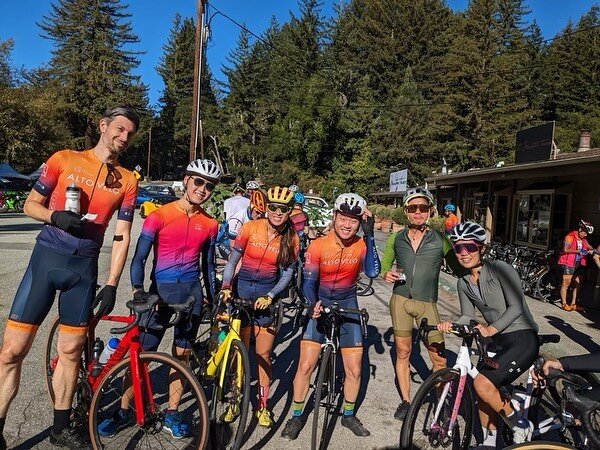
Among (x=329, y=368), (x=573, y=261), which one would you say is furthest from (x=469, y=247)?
(x=573, y=261)

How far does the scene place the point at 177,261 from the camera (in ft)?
11.4

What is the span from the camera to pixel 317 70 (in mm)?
55281

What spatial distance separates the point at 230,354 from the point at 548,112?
53707 millimetres

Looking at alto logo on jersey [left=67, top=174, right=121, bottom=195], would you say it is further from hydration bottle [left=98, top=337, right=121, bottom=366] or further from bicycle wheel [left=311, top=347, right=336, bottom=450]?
bicycle wheel [left=311, top=347, right=336, bottom=450]

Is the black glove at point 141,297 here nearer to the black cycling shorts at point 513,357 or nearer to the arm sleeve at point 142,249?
the arm sleeve at point 142,249

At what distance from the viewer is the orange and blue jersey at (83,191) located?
304 cm

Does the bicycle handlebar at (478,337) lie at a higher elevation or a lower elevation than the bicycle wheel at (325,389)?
higher

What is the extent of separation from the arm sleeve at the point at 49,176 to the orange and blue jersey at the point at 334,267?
196 centimetres

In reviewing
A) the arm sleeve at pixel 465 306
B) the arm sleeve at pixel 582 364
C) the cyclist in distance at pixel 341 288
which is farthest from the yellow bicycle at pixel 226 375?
the arm sleeve at pixel 582 364

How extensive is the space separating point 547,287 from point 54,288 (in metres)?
10.5

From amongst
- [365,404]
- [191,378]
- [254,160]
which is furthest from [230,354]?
[254,160]

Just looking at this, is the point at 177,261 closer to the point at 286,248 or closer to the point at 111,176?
the point at 111,176

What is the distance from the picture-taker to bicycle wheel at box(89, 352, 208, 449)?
291 centimetres

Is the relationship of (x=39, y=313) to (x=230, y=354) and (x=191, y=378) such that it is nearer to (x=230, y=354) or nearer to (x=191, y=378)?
(x=191, y=378)
